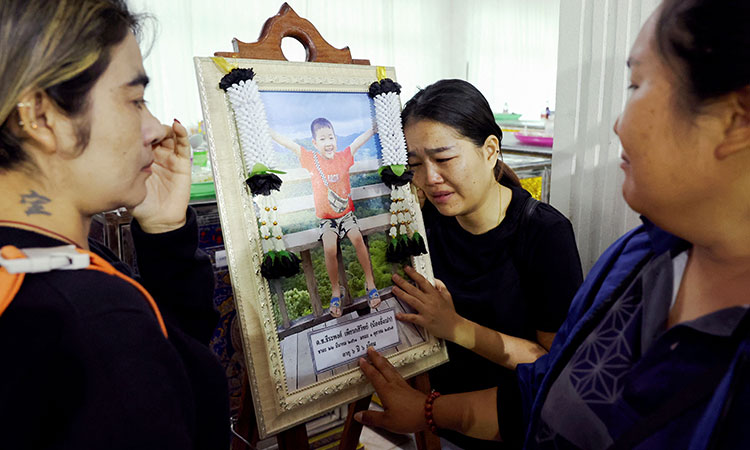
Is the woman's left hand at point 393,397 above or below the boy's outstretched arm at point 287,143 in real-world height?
below

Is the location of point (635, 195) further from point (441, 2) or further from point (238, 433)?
point (441, 2)

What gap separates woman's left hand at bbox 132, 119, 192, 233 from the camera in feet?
3.07

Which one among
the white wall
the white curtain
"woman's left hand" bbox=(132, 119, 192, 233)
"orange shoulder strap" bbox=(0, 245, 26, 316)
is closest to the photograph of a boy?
"woman's left hand" bbox=(132, 119, 192, 233)

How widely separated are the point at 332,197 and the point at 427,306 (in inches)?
14.9

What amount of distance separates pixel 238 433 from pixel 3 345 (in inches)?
36.7

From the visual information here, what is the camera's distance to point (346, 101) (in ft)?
4.07

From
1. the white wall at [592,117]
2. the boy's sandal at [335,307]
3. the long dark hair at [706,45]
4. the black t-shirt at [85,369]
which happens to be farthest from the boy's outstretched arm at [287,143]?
the white wall at [592,117]

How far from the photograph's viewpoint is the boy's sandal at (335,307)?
115 centimetres

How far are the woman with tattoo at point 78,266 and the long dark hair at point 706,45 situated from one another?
715 millimetres

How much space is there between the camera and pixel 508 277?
4.79ft

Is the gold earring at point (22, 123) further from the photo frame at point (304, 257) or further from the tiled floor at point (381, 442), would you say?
the tiled floor at point (381, 442)

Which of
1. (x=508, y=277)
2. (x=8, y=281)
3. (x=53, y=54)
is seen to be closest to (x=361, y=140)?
(x=508, y=277)

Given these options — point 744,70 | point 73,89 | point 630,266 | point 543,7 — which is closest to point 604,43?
point 630,266

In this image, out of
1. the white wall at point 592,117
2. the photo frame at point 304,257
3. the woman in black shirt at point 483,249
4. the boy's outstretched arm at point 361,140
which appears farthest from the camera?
the white wall at point 592,117
